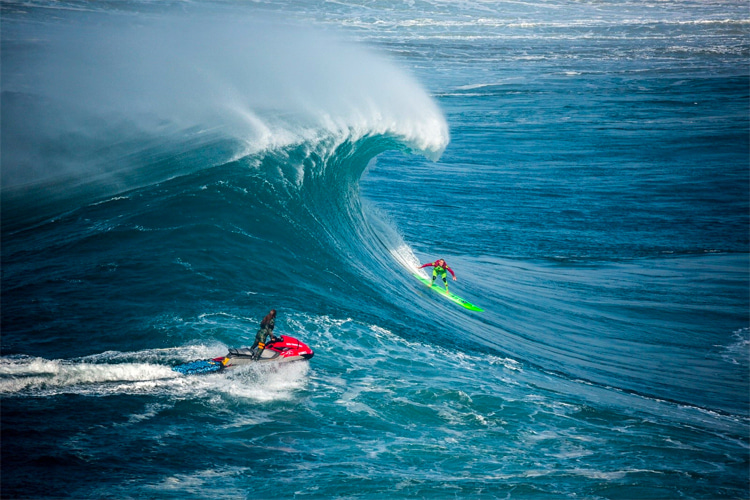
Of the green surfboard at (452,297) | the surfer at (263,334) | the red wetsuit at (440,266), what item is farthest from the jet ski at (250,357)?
the green surfboard at (452,297)

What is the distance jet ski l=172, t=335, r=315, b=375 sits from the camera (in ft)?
37.8

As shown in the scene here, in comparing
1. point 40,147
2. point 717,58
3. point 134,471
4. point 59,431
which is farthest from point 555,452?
point 717,58

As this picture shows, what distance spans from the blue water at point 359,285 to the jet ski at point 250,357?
213mm

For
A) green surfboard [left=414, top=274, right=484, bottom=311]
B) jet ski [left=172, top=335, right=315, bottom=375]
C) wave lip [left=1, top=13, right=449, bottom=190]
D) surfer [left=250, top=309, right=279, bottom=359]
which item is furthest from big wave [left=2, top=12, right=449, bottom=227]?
surfer [left=250, top=309, right=279, bottom=359]

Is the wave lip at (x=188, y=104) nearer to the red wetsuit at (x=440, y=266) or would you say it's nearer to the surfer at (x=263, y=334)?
the red wetsuit at (x=440, y=266)

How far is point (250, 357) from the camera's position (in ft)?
38.1

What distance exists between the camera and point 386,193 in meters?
27.4

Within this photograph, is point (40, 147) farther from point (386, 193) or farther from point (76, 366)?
point (76, 366)

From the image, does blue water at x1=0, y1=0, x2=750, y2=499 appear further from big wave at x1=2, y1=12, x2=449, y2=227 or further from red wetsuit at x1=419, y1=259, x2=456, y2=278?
red wetsuit at x1=419, y1=259, x2=456, y2=278

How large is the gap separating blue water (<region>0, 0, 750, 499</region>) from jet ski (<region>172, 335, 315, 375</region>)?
213mm

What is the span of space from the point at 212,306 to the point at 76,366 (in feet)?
10.6

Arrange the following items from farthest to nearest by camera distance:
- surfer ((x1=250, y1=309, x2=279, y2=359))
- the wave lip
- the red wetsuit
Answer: the wave lip, the red wetsuit, surfer ((x1=250, y1=309, x2=279, y2=359))

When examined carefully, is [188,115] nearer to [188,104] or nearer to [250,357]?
[188,104]

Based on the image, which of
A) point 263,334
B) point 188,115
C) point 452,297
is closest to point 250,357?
point 263,334
